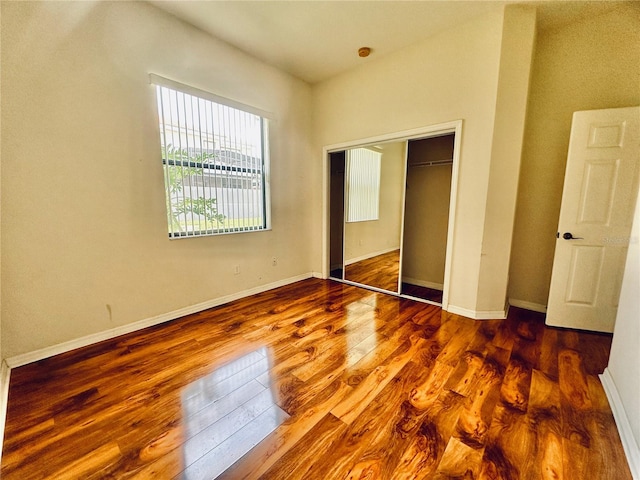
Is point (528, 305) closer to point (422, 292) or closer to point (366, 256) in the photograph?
point (422, 292)

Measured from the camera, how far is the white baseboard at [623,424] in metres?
1.19

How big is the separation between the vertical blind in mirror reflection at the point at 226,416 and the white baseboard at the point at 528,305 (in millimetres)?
2952

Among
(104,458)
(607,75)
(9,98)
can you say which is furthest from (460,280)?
(9,98)

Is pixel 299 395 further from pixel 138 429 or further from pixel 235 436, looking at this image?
pixel 138 429

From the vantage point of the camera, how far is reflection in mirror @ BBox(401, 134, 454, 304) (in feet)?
11.6

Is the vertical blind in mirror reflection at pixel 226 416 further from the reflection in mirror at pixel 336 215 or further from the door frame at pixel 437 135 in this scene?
the reflection in mirror at pixel 336 215

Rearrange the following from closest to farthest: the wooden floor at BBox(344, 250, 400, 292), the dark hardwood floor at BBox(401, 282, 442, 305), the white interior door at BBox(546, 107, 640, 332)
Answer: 1. the white interior door at BBox(546, 107, 640, 332)
2. the dark hardwood floor at BBox(401, 282, 442, 305)
3. the wooden floor at BBox(344, 250, 400, 292)

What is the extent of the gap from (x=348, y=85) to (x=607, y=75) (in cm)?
265

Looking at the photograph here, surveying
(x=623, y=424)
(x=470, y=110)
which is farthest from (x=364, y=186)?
(x=623, y=424)

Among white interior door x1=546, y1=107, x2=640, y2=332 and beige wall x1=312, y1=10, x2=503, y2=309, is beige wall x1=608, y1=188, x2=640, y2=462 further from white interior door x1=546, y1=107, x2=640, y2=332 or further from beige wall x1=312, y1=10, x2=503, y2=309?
beige wall x1=312, y1=10, x2=503, y2=309

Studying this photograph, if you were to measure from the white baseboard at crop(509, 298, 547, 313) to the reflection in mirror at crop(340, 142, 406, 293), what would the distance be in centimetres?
148

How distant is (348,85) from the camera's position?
3531 millimetres

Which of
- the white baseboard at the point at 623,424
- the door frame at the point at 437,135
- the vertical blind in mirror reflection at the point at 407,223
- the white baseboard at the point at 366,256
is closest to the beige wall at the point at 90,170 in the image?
the door frame at the point at 437,135

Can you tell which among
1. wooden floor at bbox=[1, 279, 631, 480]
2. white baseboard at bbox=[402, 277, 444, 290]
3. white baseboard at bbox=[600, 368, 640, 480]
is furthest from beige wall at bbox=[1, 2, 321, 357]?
white baseboard at bbox=[600, 368, 640, 480]
